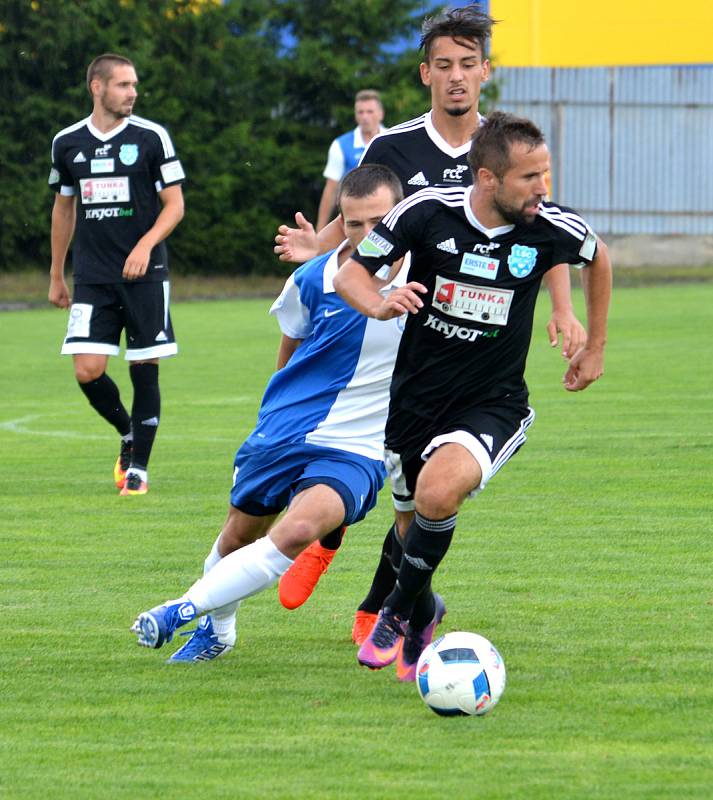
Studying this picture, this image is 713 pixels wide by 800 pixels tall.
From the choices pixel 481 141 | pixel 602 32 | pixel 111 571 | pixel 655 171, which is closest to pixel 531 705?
pixel 481 141

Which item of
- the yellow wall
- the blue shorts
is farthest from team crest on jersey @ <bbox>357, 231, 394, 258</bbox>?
the yellow wall

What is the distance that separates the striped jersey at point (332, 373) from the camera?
513cm

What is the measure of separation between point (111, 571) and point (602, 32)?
85.4 ft

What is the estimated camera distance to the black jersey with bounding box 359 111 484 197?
5645mm

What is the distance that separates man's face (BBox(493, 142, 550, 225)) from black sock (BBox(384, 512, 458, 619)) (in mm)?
927

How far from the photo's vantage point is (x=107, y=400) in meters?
8.91

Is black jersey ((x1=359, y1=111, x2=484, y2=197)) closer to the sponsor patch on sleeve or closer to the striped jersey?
the striped jersey

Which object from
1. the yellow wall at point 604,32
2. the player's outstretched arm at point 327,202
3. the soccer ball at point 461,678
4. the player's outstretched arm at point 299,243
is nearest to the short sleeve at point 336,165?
the player's outstretched arm at point 327,202

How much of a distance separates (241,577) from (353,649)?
0.61 metres

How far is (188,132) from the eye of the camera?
26203 millimetres

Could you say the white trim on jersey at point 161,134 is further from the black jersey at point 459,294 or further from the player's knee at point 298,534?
the player's knee at point 298,534

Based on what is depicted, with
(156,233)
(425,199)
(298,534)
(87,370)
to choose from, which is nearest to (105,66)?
(156,233)

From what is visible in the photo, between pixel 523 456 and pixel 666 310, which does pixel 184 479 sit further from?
pixel 666 310

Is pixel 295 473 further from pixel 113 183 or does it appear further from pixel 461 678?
pixel 113 183
